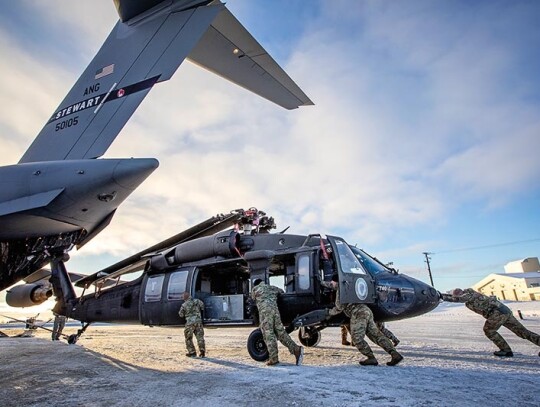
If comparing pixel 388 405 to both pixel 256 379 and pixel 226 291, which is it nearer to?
pixel 256 379

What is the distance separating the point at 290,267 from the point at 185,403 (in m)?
4.24

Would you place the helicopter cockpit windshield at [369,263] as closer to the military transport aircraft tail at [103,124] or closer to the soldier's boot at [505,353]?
the soldier's boot at [505,353]

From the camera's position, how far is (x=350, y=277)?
20.6 ft

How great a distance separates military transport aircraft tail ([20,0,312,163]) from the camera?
657 cm

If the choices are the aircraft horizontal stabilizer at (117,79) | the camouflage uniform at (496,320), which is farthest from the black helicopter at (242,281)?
the aircraft horizontal stabilizer at (117,79)

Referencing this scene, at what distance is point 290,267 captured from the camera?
7.60m

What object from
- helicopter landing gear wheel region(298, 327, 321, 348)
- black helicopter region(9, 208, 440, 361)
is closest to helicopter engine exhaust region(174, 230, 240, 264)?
black helicopter region(9, 208, 440, 361)

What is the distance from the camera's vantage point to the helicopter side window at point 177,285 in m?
8.01

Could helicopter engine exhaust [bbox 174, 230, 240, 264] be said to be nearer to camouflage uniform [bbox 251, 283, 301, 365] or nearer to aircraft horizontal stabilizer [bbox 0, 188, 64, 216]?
camouflage uniform [bbox 251, 283, 301, 365]

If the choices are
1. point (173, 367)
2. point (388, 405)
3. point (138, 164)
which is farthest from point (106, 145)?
point (388, 405)

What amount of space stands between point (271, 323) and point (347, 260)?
190 cm

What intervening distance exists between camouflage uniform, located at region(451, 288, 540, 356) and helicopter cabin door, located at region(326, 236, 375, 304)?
2.10 m

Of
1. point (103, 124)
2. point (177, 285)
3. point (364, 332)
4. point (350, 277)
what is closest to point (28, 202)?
point (103, 124)

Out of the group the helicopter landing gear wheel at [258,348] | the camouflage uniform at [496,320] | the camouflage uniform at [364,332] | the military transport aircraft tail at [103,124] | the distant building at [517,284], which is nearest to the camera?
the camouflage uniform at [364,332]
